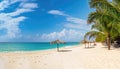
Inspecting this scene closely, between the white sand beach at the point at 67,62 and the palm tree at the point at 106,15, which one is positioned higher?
the palm tree at the point at 106,15

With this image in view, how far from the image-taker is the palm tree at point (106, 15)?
42.9 feet

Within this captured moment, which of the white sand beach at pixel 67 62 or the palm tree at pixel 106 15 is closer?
the white sand beach at pixel 67 62

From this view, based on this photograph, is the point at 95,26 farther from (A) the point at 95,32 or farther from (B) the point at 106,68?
(B) the point at 106,68

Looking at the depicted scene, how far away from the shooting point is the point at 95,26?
23547 millimetres

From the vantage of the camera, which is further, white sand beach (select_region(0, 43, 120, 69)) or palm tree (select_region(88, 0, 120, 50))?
palm tree (select_region(88, 0, 120, 50))

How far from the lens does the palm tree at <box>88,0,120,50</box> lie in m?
13.1

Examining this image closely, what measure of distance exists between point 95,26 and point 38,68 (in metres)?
15.7

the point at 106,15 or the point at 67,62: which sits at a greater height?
Answer: the point at 106,15

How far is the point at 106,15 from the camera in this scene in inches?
626

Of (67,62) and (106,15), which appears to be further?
(106,15)

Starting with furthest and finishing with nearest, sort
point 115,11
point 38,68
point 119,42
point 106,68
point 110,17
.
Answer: point 119,42
point 110,17
point 115,11
point 38,68
point 106,68

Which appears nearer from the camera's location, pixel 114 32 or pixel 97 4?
pixel 97 4

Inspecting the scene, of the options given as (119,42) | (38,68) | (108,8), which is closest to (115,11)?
(108,8)

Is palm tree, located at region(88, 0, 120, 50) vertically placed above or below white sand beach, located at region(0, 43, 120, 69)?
above
